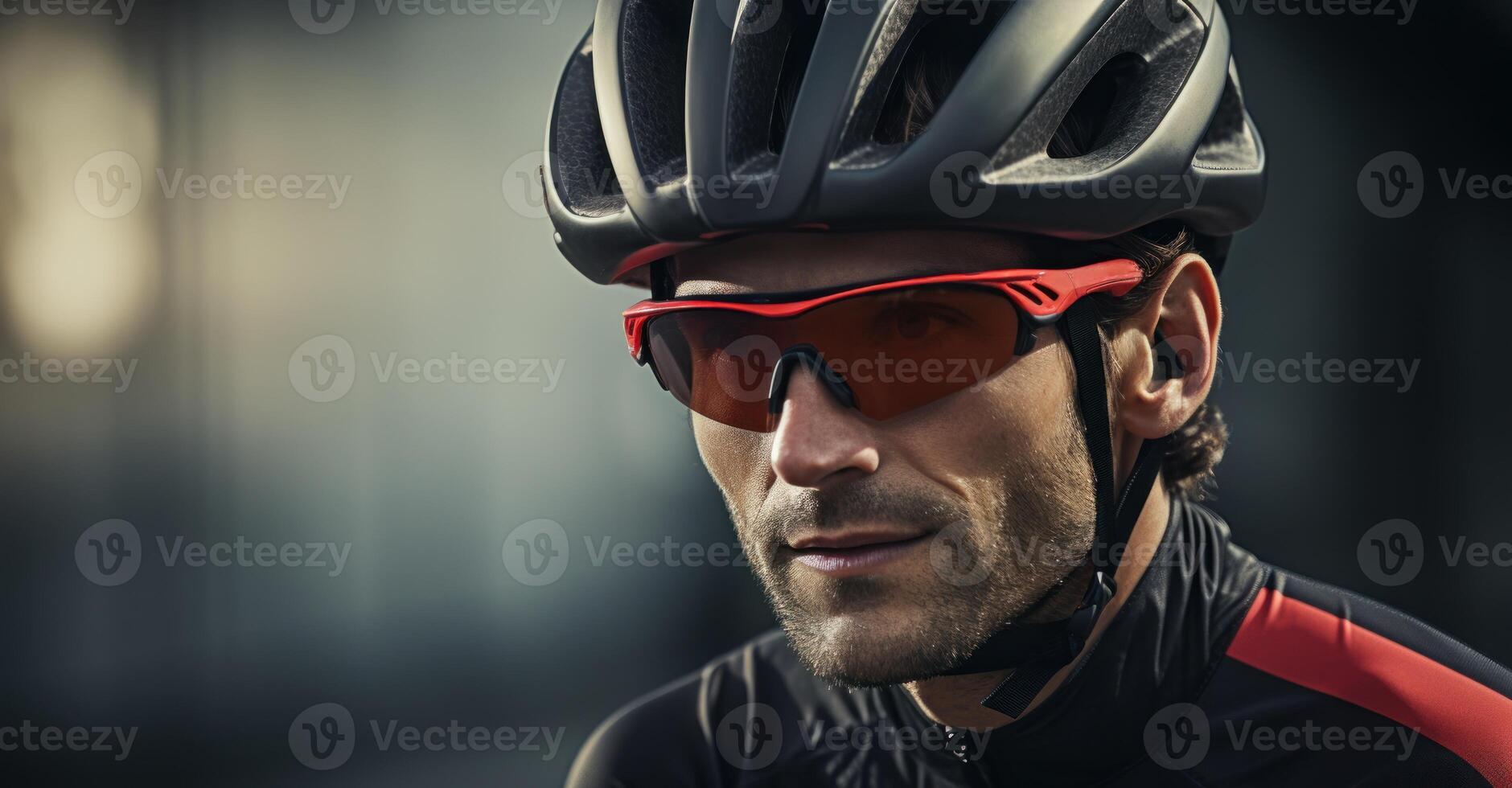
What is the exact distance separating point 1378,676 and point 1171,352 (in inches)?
22.1

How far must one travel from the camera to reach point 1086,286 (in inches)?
58.4

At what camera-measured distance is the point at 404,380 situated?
404 cm

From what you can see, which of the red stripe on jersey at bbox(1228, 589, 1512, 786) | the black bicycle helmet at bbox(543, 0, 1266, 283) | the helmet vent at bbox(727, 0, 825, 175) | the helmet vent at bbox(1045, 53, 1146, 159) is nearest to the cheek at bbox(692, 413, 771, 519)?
the black bicycle helmet at bbox(543, 0, 1266, 283)

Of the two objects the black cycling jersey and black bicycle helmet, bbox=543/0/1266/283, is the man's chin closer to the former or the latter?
the black cycling jersey

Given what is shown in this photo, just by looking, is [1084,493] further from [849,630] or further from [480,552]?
[480,552]

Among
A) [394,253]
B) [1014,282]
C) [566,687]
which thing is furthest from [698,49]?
[566,687]

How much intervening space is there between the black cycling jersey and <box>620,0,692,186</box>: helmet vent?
3.20 feet

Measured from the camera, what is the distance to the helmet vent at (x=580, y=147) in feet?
5.92

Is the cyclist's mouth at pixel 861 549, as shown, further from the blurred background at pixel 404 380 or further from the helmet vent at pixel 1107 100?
the blurred background at pixel 404 380

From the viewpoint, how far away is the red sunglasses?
1405 millimetres

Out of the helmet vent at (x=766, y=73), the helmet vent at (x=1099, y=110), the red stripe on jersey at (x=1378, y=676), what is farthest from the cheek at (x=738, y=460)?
the red stripe on jersey at (x=1378, y=676)

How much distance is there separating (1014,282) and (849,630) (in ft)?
1.71

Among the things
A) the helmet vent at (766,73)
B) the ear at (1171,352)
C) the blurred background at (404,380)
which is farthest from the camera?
the blurred background at (404,380)

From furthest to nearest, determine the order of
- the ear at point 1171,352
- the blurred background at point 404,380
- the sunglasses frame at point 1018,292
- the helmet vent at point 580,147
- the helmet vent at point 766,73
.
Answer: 1. the blurred background at point 404,380
2. the helmet vent at point 580,147
3. the ear at point 1171,352
4. the helmet vent at point 766,73
5. the sunglasses frame at point 1018,292
